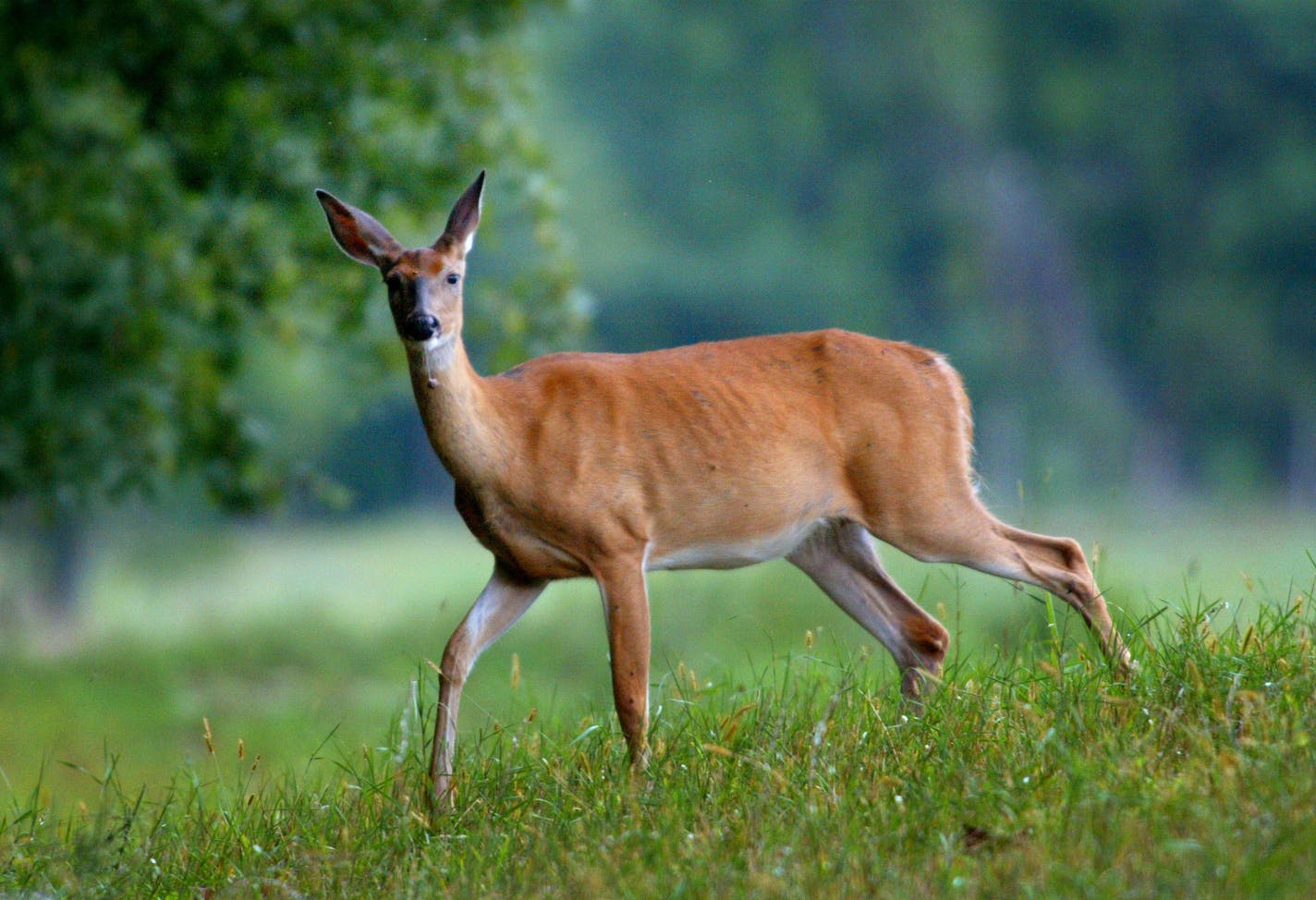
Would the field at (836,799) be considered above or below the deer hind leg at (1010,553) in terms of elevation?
below

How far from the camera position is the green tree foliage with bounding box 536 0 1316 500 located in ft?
80.1

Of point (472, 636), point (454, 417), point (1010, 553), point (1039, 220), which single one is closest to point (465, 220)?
point (454, 417)

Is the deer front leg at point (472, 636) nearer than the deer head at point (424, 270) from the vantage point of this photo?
No

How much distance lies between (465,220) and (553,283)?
516 centimetres

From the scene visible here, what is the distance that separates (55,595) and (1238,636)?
17035mm

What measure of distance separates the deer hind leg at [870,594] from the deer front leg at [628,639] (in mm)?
919

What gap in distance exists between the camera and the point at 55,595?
1956 centimetres

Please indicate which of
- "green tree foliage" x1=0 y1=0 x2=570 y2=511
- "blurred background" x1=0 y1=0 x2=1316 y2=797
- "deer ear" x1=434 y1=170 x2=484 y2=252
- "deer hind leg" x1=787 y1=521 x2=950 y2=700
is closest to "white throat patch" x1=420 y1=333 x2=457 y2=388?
"deer ear" x1=434 y1=170 x2=484 y2=252

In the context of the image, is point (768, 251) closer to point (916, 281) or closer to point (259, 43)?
point (916, 281)

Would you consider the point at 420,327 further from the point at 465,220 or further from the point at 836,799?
the point at 836,799

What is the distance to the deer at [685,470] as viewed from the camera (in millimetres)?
4949

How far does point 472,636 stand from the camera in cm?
514

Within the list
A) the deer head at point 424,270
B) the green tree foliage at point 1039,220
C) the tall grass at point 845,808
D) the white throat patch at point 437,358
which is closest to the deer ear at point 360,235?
the deer head at point 424,270

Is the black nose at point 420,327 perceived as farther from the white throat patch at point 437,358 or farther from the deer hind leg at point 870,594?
the deer hind leg at point 870,594
